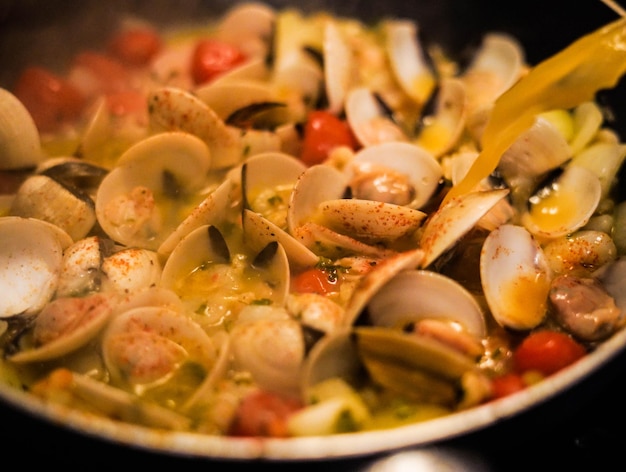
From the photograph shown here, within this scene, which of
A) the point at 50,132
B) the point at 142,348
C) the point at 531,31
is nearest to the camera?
the point at 142,348

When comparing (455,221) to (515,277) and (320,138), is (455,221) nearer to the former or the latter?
(515,277)

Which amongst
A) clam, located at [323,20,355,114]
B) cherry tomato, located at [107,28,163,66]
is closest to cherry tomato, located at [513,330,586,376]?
clam, located at [323,20,355,114]

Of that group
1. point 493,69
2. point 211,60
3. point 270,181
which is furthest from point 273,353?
point 493,69

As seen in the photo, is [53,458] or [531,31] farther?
[531,31]

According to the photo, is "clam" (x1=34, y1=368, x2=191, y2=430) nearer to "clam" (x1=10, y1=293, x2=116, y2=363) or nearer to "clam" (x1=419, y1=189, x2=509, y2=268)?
"clam" (x1=10, y1=293, x2=116, y2=363)

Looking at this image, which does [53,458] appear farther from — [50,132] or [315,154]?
[50,132]

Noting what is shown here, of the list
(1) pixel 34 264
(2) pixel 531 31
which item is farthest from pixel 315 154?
(2) pixel 531 31
